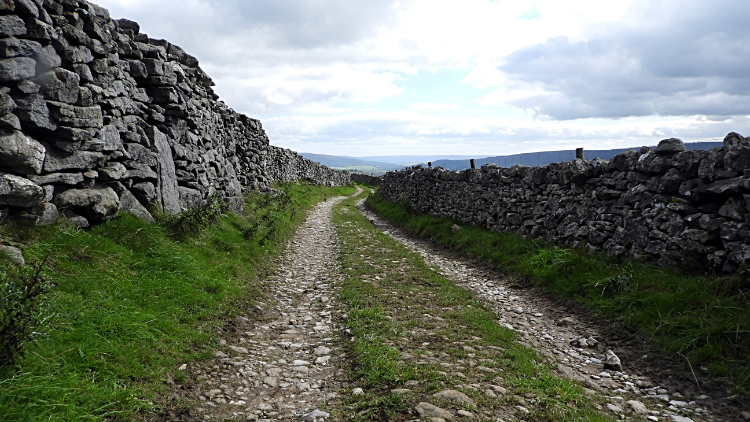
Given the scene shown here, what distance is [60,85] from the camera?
833cm

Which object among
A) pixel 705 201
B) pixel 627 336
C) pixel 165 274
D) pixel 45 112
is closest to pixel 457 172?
A: pixel 705 201

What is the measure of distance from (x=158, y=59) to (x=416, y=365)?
13.3 metres

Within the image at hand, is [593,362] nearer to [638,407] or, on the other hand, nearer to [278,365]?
[638,407]

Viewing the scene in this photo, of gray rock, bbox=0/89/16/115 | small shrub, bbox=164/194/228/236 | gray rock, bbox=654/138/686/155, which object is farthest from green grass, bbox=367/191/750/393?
gray rock, bbox=0/89/16/115

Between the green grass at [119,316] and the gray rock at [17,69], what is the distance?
2.88 m

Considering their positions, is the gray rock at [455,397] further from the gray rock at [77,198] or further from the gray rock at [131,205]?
the gray rock at [131,205]

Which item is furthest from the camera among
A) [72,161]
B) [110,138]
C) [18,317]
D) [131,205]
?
[131,205]

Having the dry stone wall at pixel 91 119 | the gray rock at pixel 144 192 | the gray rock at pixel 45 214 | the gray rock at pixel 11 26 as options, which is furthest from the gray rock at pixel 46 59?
the gray rock at pixel 144 192

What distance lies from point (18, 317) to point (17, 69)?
17.9 ft

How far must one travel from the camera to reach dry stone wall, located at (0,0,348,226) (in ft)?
23.9

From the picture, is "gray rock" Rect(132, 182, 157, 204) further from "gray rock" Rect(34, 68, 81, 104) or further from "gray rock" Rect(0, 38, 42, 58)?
"gray rock" Rect(0, 38, 42, 58)

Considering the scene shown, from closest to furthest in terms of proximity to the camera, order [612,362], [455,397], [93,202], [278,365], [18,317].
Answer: [18,317]
[455,397]
[278,365]
[612,362]
[93,202]

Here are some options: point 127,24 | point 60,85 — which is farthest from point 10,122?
point 127,24

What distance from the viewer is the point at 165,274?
834cm
